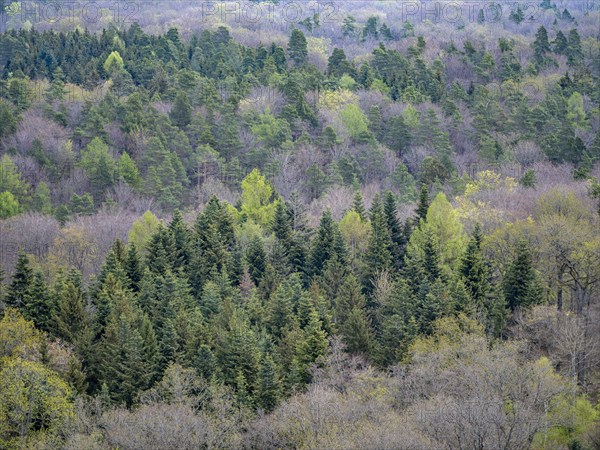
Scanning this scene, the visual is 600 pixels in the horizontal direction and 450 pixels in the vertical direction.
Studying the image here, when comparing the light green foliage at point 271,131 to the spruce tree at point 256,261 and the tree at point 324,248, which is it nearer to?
the tree at point 324,248

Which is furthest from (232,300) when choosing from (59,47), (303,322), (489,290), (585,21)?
(585,21)

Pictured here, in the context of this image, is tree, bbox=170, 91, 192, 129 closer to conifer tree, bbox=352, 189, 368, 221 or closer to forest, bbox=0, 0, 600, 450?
forest, bbox=0, 0, 600, 450

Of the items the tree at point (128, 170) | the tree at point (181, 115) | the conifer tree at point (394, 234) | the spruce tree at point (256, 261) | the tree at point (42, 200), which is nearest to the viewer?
the spruce tree at point (256, 261)

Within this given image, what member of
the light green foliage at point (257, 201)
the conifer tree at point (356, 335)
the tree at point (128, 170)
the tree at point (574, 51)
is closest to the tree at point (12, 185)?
the tree at point (128, 170)

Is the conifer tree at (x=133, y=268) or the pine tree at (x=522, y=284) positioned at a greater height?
the pine tree at (x=522, y=284)

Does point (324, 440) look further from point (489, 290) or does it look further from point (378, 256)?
point (378, 256)

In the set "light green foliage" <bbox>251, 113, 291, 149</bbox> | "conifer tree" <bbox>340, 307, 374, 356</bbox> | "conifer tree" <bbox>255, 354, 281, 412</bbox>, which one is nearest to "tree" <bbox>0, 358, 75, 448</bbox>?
"conifer tree" <bbox>255, 354, 281, 412</bbox>

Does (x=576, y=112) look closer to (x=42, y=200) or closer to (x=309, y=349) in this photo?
(x=42, y=200)

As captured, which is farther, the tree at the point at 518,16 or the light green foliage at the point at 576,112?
the tree at the point at 518,16
